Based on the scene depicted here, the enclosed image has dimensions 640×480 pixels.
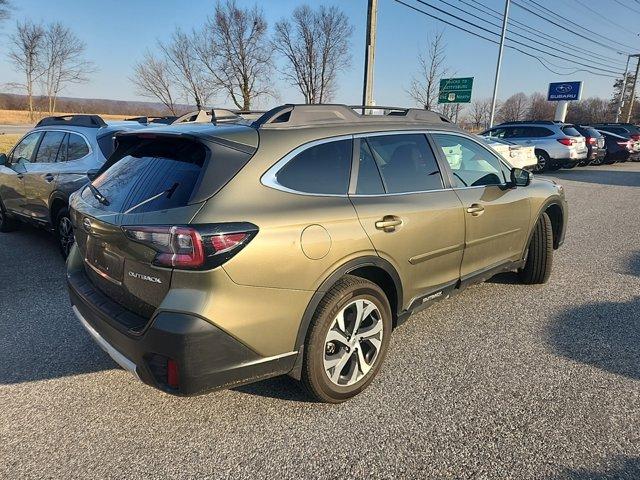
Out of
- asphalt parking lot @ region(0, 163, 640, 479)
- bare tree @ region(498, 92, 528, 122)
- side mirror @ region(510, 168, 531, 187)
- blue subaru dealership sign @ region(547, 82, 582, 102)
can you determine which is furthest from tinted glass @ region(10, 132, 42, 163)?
bare tree @ region(498, 92, 528, 122)

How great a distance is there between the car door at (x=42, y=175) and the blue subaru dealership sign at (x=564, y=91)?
37.5 metres

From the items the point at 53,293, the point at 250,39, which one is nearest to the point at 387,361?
the point at 53,293

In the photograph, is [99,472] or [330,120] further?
[330,120]

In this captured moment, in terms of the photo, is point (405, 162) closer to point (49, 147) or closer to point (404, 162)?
point (404, 162)

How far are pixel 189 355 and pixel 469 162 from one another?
296 cm

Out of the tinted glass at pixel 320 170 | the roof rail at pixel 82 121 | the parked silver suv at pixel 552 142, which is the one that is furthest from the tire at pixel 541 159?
the tinted glass at pixel 320 170

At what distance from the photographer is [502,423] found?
2549mm

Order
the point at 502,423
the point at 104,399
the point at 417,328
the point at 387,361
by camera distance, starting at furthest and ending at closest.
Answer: the point at 417,328
the point at 387,361
the point at 104,399
the point at 502,423

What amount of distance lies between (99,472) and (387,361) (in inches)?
75.6

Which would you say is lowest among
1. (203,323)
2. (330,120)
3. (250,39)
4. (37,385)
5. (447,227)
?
(37,385)

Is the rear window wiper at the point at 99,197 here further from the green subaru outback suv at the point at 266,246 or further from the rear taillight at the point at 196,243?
the rear taillight at the point at 196,243

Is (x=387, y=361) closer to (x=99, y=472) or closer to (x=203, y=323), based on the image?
(x=203, y=323)

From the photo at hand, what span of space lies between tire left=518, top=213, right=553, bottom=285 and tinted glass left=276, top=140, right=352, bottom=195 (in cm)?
270

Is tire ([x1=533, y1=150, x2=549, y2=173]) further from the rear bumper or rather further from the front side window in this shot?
the rear bumper
